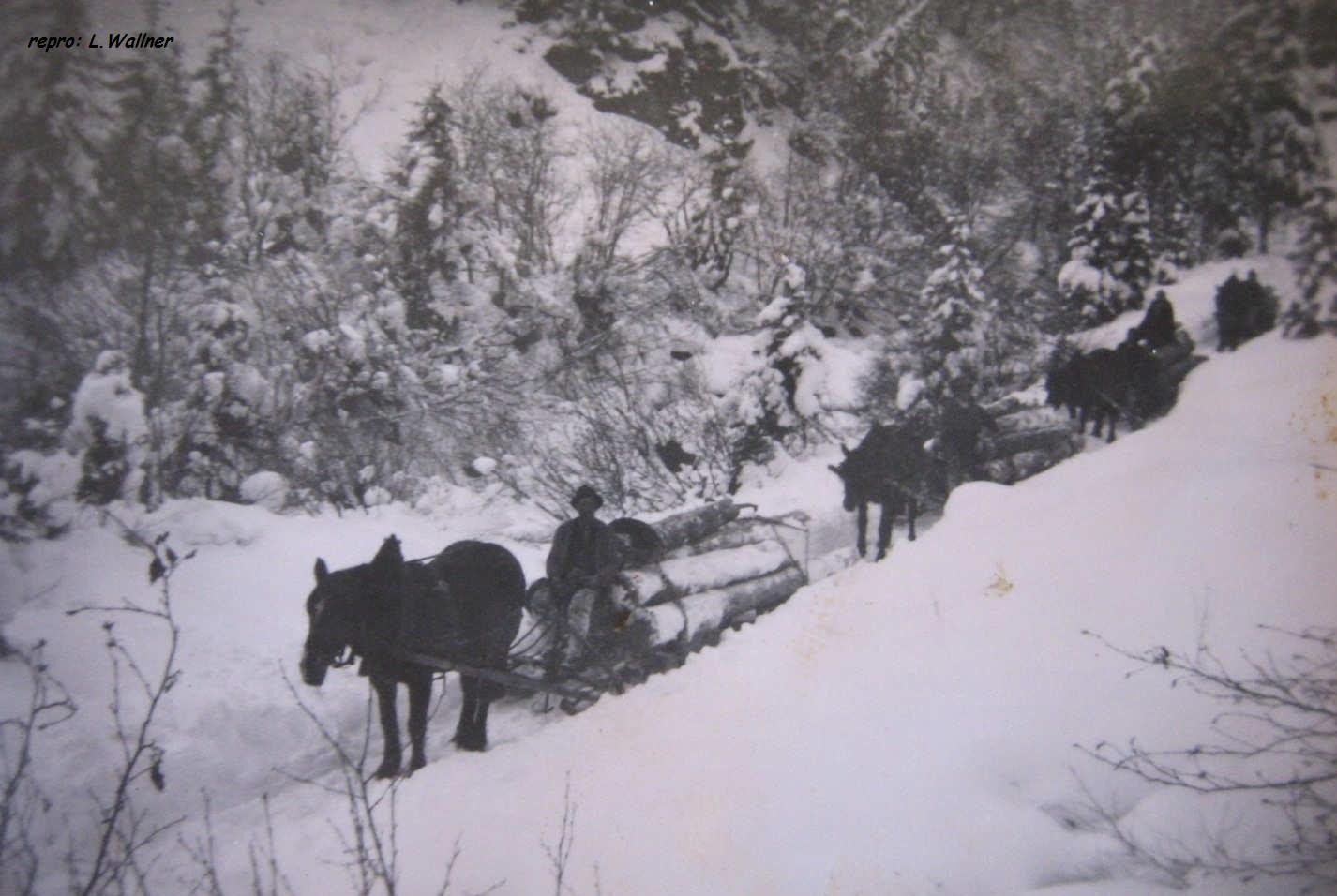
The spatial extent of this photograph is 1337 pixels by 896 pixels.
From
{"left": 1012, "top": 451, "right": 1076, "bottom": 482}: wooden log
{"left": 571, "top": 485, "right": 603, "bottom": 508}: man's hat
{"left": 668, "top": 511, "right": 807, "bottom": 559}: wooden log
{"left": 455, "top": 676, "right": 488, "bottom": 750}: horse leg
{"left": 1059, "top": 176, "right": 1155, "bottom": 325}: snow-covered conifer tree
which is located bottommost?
{"left": 455, "top": 676, "right": 488, "bottom": 750}: horse leg

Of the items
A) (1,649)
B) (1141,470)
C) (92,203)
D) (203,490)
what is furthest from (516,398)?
(1141,470)

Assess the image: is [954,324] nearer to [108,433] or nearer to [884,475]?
[884,475]

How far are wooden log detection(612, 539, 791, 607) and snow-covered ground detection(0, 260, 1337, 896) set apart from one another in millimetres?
576

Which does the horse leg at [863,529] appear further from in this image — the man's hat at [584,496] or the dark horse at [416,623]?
the dark horse at [416,623]

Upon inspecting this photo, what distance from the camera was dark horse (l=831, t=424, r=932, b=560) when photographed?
706 centimetres

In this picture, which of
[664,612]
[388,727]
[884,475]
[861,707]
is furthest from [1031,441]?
[388,727]

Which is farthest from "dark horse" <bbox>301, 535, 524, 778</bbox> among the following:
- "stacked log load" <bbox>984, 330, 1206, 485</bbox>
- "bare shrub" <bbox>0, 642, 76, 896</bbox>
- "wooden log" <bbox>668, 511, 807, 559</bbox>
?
"stacked log load" <bbox>984, 330, 1206, 485</bbox>

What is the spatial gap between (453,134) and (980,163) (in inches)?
329

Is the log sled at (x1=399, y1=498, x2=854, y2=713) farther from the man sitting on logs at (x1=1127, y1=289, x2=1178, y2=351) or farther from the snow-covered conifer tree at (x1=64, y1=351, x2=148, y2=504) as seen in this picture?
the man sitting on logs at (x1=1127, y1=289, x2=1178, y2=351)

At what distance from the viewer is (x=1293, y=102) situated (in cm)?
301

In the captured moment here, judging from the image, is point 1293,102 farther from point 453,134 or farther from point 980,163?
point 453,134

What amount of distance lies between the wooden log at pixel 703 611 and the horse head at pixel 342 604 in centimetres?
177

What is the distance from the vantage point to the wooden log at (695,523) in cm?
576

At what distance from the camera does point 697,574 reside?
555 centimetres
